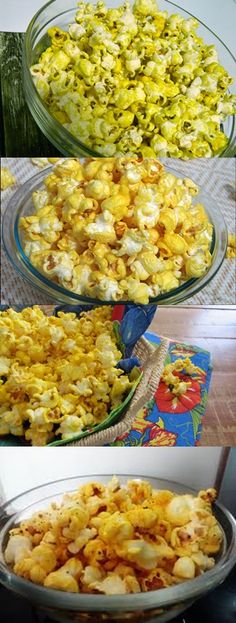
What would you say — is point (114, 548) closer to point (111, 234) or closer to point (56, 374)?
point (56, 374)

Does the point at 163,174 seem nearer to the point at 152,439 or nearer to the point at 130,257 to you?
the point at 130,257

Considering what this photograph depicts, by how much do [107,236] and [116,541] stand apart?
0.50m

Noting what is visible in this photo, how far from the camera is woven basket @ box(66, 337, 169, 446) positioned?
134 cm

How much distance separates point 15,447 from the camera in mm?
1324

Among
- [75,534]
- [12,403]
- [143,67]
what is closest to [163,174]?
[143,67]

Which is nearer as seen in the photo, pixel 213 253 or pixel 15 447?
pixel 15 447

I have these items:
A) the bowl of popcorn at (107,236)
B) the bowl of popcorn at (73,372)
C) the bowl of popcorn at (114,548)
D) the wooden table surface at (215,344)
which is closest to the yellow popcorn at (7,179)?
the bowl of popcorn at (107,236)

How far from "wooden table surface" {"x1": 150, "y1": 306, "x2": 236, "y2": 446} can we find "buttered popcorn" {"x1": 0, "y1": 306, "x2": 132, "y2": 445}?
115mm

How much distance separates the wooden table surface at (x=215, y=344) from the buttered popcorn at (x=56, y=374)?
11cm

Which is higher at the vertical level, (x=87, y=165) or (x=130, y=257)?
(x=87, y=165)

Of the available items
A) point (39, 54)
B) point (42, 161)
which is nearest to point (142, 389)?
point (42, 161)

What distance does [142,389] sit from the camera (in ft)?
4.49

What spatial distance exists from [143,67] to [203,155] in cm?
18

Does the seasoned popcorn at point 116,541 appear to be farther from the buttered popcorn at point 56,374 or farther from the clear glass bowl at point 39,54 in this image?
the clear glass bowl at point 39,54
